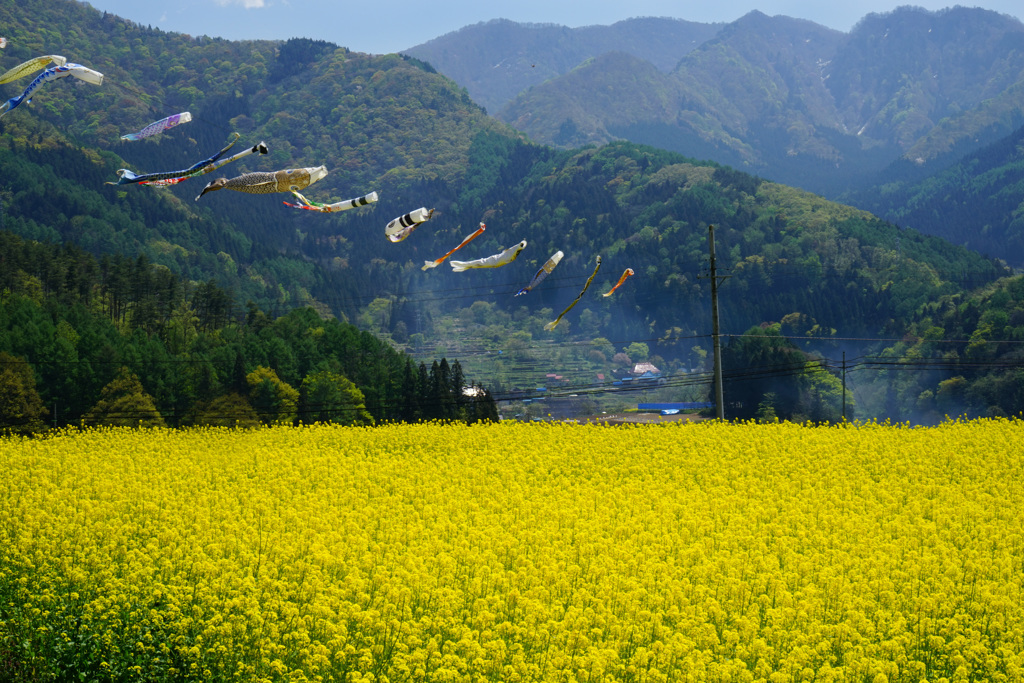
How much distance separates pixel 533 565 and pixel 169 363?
225 feet

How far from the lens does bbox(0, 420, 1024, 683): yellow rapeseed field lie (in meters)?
14.7

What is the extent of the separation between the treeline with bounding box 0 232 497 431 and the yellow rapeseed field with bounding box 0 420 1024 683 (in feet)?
131

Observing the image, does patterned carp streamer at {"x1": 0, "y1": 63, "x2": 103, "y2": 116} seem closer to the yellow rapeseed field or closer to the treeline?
the yellow rapeseed field

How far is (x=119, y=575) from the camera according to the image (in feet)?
59.8

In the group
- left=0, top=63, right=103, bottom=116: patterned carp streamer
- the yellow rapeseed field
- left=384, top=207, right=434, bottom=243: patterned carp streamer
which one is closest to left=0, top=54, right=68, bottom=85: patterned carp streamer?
left=0, top=63, right=103, bottom=116: patterned carp streamer

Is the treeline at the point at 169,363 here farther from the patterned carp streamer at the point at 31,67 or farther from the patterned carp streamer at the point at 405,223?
the patterned carp streamer at the point at 31,67

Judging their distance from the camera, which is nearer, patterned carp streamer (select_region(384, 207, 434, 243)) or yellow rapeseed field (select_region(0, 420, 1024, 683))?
yellow rapeseed field (select_region(0, 420, 1024, 683))

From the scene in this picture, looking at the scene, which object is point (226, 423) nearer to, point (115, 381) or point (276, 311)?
point (115, 381)

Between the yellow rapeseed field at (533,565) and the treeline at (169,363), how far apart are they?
40.0m

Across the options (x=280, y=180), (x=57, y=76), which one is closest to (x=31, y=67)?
(x=57, y=76)

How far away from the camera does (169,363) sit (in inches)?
3167

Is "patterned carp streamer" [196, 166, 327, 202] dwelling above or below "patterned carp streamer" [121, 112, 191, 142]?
below

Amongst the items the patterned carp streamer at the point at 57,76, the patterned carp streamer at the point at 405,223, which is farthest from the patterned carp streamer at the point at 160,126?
the patterned carp streamer at the point at 405,223

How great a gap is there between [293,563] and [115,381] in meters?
59.9
